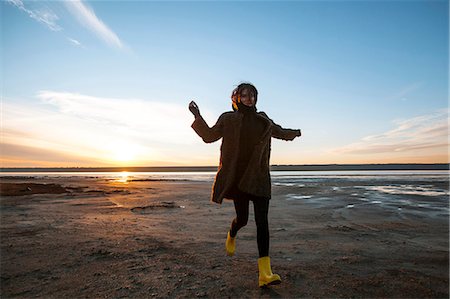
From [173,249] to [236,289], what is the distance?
1664 millimetres

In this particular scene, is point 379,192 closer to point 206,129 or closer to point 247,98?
point 247,98

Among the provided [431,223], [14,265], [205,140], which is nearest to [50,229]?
[14,265]

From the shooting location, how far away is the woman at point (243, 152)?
335cm

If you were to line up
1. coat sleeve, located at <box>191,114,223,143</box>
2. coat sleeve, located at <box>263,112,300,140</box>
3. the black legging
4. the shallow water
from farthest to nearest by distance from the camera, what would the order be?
1. the shallow water
2. coat sleeve, located at <box>263,112,300,140</box>
3. coat sleeve, located at <box>191,114,223,143</box>
4. the black legging

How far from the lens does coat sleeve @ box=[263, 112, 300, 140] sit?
3758mm

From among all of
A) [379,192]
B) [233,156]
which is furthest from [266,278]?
[379,192]

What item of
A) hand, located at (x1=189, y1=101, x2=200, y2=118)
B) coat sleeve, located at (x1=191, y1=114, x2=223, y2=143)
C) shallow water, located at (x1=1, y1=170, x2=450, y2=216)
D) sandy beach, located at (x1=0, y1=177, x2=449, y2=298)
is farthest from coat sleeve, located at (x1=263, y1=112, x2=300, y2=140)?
shallow water, located at (x1=1, y1=170, x2=450, y2=216)

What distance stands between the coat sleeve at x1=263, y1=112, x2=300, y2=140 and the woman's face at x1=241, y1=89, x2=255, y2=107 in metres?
0.28

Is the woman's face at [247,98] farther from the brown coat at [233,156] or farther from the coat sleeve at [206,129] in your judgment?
the coat sleeve at [206,129]

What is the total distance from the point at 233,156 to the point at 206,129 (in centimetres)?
44

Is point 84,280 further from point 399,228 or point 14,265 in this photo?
point 399,228

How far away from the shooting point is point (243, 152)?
348 centimetres

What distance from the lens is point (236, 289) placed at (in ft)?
9.59

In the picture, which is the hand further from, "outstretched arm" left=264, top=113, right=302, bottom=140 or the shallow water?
the shallow water
